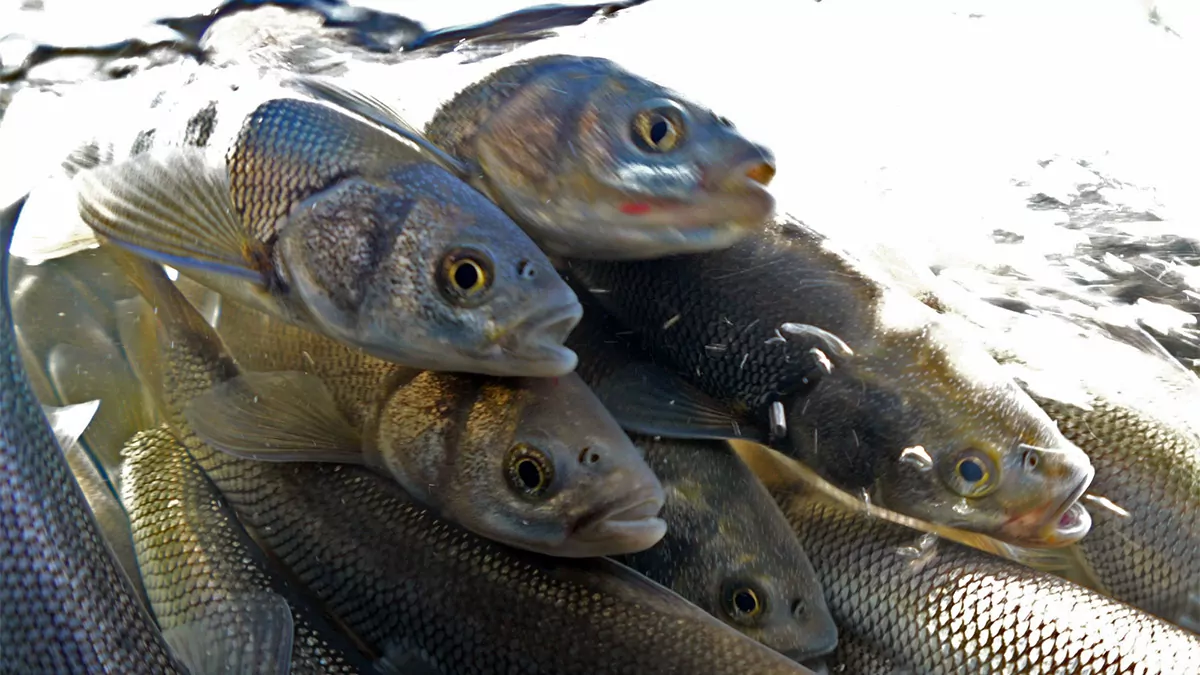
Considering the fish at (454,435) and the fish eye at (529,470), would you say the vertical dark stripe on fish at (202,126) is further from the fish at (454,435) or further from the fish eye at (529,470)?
the fish eye at (529,470)

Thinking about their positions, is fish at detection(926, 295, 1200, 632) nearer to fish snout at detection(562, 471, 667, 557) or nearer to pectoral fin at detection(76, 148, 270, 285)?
fish snout at detection(562, 471, 667, 557)

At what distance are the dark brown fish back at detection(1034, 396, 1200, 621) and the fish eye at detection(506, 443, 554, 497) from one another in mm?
547

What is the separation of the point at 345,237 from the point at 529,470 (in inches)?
10.2

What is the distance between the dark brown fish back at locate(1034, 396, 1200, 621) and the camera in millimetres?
858

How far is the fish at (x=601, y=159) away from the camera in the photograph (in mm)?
710

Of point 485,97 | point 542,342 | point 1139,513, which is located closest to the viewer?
point 542,342

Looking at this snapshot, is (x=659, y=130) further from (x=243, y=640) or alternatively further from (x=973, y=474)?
(x=243, y=640)

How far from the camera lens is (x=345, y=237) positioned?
0.71 metres

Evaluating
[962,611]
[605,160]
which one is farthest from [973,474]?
[605,160]

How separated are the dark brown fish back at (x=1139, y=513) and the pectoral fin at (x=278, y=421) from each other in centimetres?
74

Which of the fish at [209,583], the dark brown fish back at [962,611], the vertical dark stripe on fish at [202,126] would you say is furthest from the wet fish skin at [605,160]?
the fish at [209,583]

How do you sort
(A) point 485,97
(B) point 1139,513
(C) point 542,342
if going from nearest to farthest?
(C) point 542,342 < (A) point 485,97 < (B) point 1139,513

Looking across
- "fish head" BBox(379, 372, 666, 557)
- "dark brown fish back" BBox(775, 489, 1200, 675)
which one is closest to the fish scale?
"dark brown fish back" BBox(775, 489, 1200, 675)

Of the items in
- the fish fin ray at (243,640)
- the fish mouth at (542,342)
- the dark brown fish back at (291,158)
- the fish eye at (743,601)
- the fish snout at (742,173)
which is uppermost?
→ the fish snout at (742,173)
